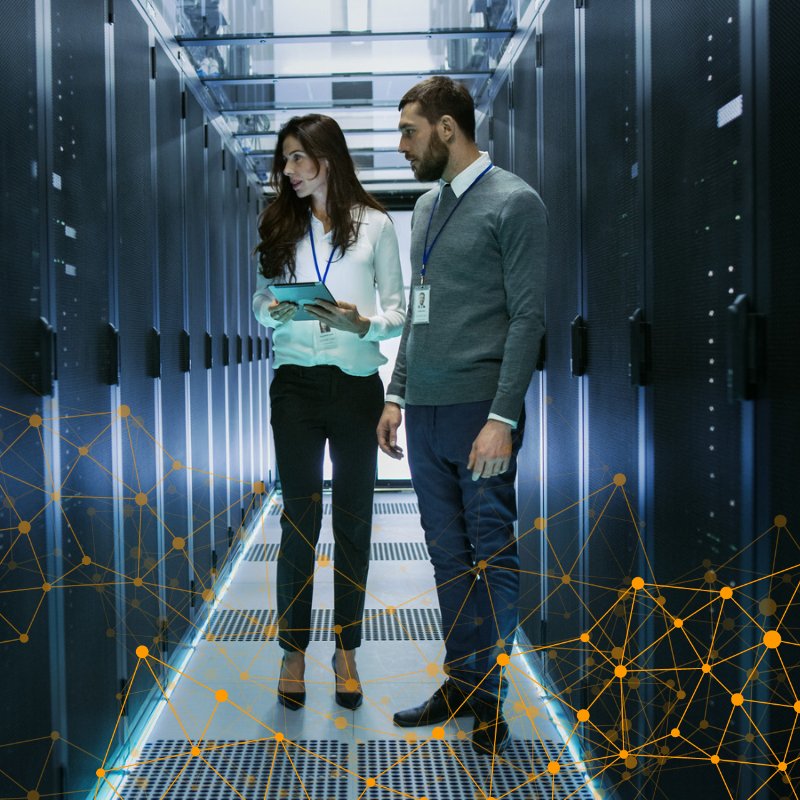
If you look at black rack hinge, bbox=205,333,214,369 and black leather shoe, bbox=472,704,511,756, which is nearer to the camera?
black leather shoe, bbox=472,704,511,756

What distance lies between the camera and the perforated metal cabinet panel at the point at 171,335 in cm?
258

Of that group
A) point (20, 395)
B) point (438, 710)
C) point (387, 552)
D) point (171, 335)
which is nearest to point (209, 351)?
point (171, 335)

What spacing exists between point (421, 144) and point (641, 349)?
2.56 feet

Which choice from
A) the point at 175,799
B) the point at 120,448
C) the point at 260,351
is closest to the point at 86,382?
the point at 120,448

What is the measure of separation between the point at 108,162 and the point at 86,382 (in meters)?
0.59

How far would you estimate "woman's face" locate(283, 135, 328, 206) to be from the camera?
7.17 feet

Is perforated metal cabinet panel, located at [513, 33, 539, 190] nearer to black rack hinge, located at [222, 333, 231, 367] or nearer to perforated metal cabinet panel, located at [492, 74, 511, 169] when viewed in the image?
perforated metal cabinet panel, located at [492, 74, 511, 169]

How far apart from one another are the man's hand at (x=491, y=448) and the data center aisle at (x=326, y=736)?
0.48 m

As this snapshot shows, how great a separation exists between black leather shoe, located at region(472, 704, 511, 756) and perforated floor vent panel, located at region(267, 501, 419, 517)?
3.03 meters

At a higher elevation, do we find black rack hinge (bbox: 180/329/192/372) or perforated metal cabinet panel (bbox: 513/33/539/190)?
perforated metal cabinet panel (bbox: 513/33/539/190)

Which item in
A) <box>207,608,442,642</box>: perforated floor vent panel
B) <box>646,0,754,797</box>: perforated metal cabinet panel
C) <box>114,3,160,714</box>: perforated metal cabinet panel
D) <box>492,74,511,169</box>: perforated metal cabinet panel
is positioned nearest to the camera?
<box>646,0,754,797</box>: perforated metal cabinet panel

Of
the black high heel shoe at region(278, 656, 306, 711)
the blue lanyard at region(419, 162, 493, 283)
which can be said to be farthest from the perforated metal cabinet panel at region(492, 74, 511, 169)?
the black high heel shoe at region(278, 656, 306, 711)
